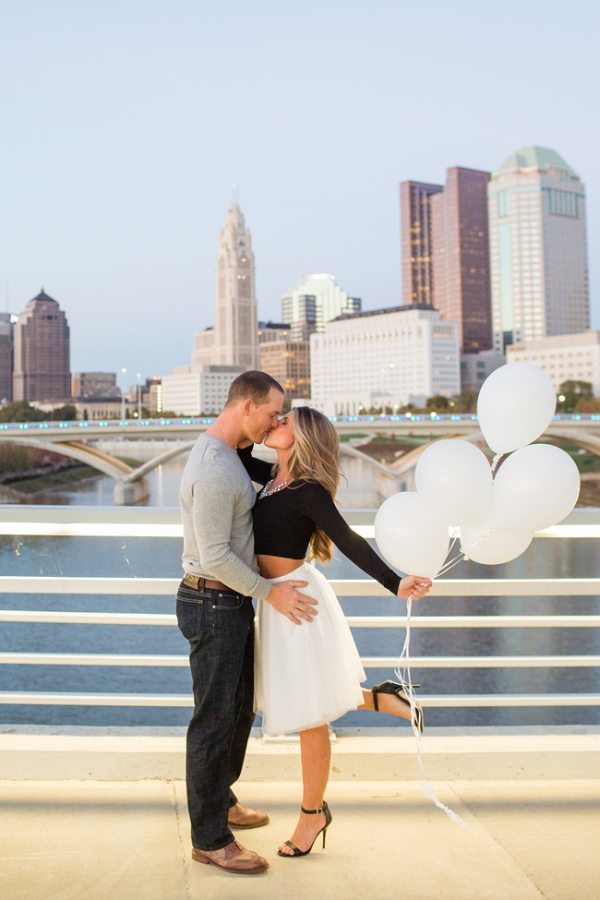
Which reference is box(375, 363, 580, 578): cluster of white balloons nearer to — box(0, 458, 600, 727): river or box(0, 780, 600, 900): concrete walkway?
box(0, 780, 600, 900): concrete walkway

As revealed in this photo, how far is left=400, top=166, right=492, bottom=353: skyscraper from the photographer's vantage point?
419ft

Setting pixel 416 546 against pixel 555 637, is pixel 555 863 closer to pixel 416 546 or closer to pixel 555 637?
pixel 416 546

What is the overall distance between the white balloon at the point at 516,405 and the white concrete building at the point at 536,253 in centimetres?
12323

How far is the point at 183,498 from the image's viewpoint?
2.11 m

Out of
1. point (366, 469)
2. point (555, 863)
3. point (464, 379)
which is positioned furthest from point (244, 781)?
point (464, 379)

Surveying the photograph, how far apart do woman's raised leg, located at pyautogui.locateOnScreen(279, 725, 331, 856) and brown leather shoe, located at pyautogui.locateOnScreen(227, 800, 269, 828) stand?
0.15 meters

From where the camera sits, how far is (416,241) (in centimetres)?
14075

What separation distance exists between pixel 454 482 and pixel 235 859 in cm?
107

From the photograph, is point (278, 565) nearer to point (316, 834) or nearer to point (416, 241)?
point (316, 834)

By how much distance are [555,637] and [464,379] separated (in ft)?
343

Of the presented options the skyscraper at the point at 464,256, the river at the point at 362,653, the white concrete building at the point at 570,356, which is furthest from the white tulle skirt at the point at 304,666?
the skyscraper at the point at 464,256

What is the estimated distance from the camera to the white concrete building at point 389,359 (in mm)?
98688

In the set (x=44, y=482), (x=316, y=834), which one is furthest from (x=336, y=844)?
(x=44, y=482)

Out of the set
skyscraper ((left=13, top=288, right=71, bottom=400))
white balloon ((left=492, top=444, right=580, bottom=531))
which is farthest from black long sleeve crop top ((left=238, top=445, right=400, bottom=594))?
skyscraper ((left=13, top=288, right=71, bottom=400))
